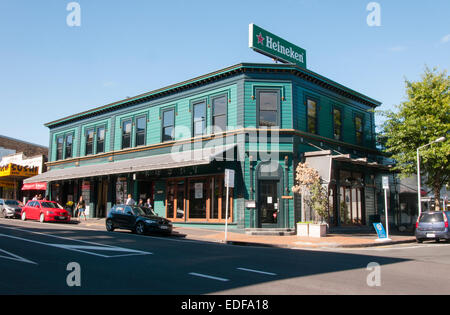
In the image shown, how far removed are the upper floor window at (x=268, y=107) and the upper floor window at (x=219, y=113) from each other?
212 cm

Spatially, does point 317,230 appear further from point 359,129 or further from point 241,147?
point 359,129

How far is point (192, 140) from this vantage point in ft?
76.7

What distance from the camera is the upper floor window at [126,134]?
27.8 m

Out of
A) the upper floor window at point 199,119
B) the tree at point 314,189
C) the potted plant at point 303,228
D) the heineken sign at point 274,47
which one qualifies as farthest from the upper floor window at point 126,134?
the potted plant at point 303,228

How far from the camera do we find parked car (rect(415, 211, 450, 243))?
60.7 ft

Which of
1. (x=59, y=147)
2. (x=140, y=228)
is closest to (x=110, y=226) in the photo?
(x=140, y=228)

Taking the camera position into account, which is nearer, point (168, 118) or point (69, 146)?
point (168, 118)

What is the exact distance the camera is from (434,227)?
18.7 metres

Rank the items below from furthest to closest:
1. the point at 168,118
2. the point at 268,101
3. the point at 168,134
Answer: the point at 168,118, the point at 168,134, the point at 268,101

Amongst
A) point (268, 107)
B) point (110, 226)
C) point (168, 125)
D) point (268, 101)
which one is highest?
point (268, 101)

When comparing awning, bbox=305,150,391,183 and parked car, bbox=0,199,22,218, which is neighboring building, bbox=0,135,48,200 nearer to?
parked car, bbox=0,199,22,218

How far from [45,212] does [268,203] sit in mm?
14362

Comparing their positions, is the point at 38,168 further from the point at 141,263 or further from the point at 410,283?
the point at 410,283

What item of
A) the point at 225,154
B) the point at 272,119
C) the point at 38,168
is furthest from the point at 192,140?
the point at 38,168
